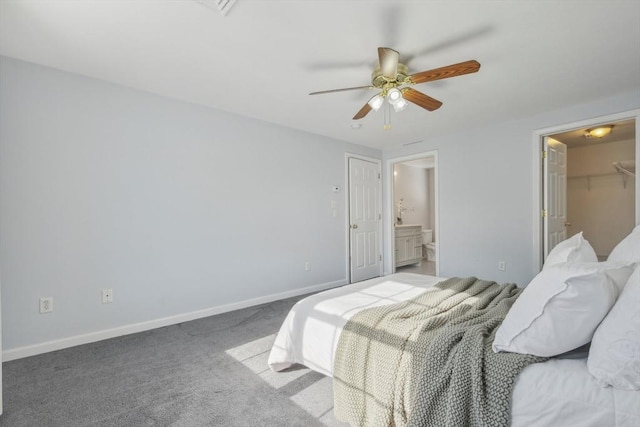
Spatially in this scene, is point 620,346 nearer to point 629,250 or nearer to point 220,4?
point 629,250

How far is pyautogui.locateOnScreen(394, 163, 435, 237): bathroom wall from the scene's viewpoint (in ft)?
22.9

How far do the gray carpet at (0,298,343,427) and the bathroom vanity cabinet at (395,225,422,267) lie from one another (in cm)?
377

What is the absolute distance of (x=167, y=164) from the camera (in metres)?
3.02

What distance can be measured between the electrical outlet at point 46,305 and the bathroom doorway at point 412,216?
4505mm

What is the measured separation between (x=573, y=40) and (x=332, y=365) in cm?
282

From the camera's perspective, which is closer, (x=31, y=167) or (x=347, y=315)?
(x=347, y=315)

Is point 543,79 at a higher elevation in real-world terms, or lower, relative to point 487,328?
higher

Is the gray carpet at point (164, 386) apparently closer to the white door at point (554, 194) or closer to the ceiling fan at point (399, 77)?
the ceiling fan at point (399, 77)

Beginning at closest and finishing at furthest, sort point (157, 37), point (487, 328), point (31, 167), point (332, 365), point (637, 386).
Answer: point (637, 386), point (487, 328), point (332, 365), point (157, 37), point (31, 167)

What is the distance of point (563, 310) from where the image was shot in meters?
1.08

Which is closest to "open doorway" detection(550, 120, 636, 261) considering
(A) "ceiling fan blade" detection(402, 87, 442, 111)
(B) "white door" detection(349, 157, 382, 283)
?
(B) "white door" detection(349, 157, 382, 283)

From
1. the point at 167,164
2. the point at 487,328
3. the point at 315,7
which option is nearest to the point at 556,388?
the point at 487,328

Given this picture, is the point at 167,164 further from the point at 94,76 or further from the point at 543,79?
the point at 543,79

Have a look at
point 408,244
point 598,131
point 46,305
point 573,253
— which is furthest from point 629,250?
point 408,244
